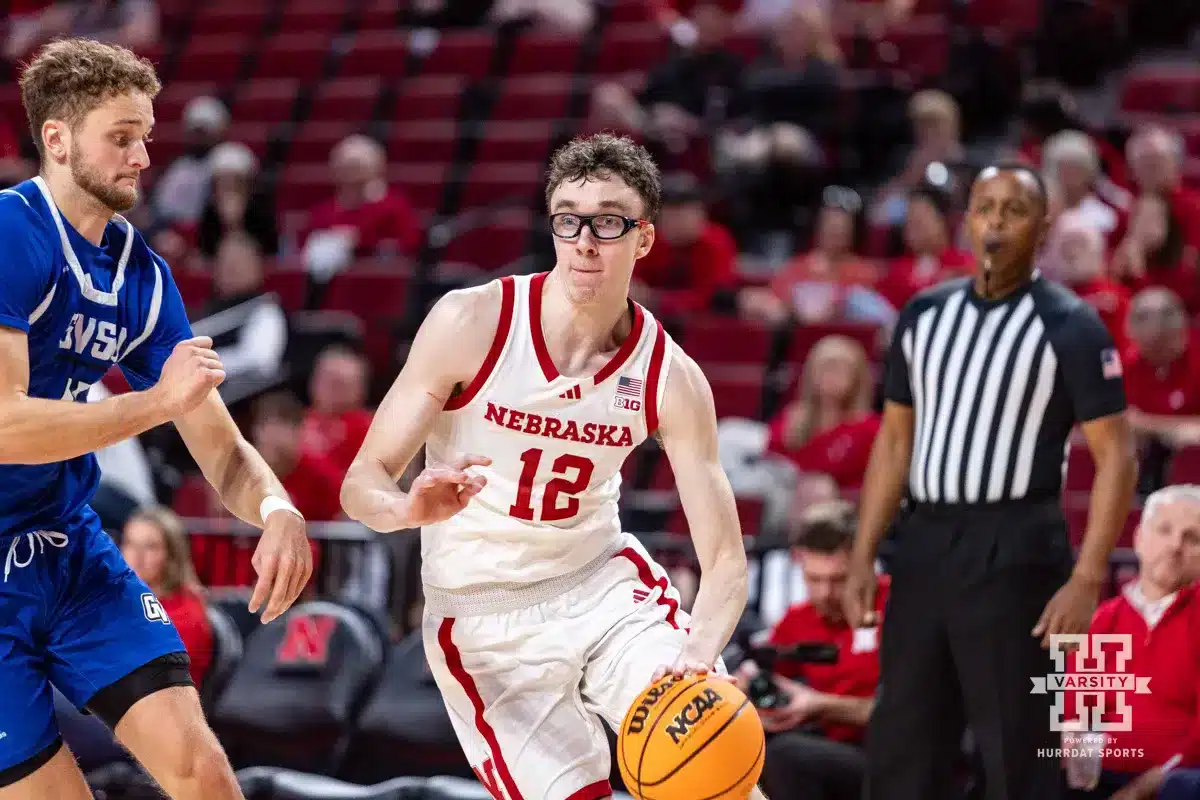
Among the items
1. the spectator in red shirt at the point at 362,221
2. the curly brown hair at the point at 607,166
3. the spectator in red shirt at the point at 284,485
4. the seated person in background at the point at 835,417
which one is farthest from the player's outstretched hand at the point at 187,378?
the spectator in red shirt at the point at 362,221

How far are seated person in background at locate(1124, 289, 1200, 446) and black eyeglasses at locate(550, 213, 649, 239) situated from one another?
3681 millimetres

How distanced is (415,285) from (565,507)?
18.5 ft

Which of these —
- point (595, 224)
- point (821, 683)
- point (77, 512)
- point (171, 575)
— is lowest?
point (821, 683)

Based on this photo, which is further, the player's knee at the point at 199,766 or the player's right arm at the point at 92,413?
the player's knee at the point at 199,766

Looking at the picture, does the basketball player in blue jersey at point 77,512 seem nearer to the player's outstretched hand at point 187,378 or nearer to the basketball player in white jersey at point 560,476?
the player's outstretched hand at point 187,378

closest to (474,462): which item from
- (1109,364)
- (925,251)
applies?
(1109,364)

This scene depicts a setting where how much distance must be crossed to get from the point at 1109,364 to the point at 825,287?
3.82 metres

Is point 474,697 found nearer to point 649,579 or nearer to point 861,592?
point 649,579

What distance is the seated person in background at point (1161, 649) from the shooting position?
15.8 ft

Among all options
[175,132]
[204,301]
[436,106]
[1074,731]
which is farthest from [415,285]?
[1074,731]

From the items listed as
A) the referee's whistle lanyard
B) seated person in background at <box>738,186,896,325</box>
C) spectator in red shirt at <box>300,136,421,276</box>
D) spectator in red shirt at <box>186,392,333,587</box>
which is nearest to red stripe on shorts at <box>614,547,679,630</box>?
the referee's whistle lanyard

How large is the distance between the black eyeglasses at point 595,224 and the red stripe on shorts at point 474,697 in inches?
39.1

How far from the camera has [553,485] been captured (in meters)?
3.79

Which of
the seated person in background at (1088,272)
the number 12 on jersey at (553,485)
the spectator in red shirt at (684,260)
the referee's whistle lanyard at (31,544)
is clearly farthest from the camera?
the spectator in red shirt at (684,260)
